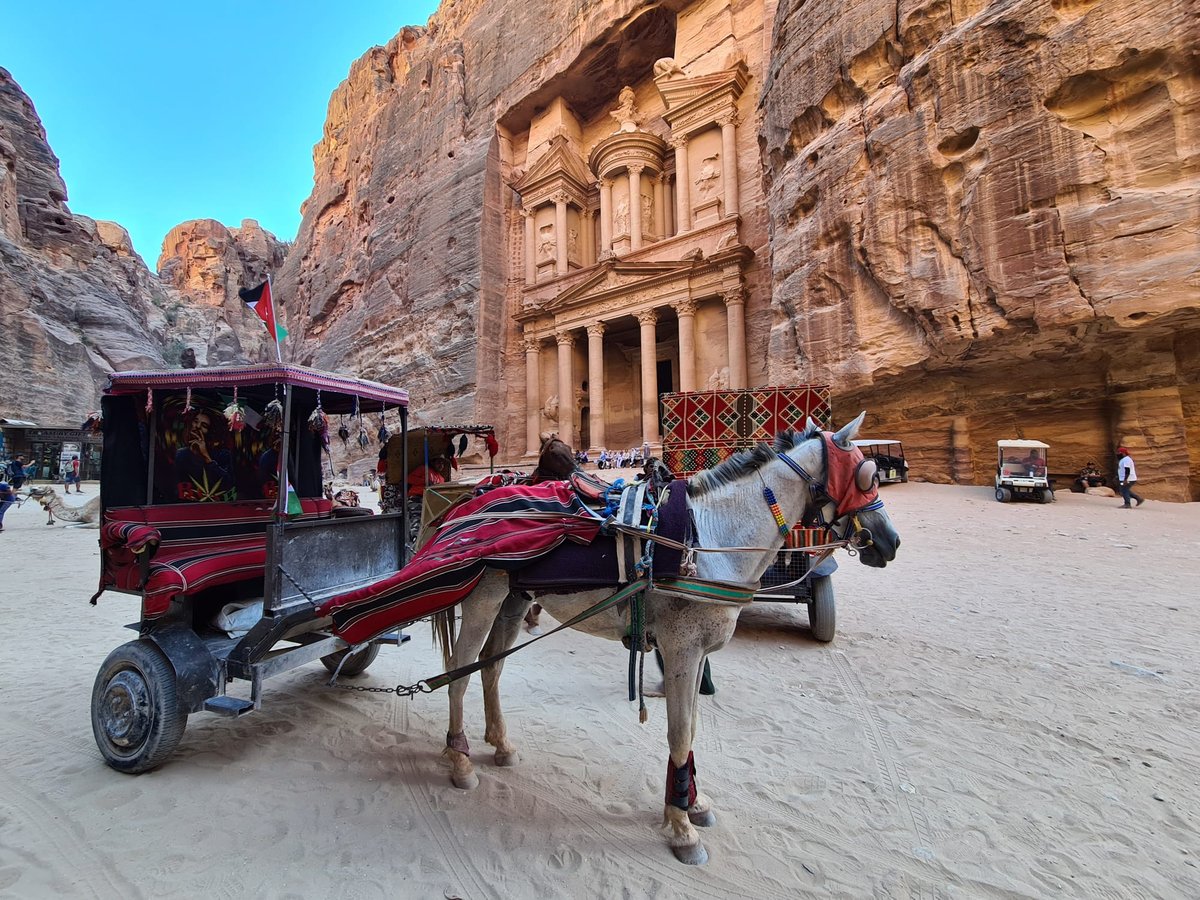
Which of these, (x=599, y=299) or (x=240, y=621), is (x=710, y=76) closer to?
(x=599, y=299)

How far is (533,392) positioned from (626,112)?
14983mm

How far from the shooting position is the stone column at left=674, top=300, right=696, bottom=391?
73.3ft

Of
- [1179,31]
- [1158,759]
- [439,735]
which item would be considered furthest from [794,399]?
[1179,31]

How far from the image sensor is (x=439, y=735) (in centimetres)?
364

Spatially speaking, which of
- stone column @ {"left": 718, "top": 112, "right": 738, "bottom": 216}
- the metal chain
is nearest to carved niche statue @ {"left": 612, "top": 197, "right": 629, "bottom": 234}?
stone column @ {"left": 718, "top": 112, "right": 738, "bottom": 216}

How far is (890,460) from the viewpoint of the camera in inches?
590

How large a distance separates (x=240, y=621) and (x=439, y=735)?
63.5 inches

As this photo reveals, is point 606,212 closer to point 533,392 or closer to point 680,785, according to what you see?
point 533,392

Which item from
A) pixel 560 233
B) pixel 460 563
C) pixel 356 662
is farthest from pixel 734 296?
pixel 460 563

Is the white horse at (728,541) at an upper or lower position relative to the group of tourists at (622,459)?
lower

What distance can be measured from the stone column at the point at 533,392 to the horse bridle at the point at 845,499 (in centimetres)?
2385

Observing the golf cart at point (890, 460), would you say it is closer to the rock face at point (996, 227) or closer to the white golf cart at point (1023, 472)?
the rock face at point (996, 227)

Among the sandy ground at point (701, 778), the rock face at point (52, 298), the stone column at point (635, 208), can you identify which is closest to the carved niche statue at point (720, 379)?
the stone column at point (635, 208)

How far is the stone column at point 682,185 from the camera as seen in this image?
23516 mm
